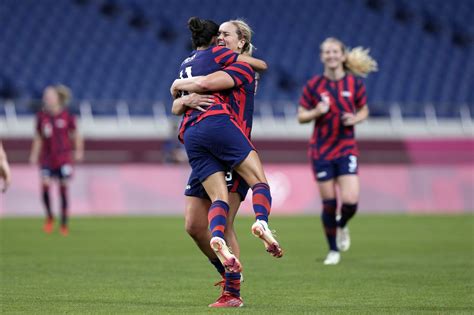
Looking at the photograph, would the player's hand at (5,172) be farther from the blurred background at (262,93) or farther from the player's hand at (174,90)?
the blurred background at (262,93)

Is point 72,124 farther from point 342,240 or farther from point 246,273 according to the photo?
point 246,273

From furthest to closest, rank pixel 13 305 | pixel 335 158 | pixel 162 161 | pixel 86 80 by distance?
pixel 86 80, pixel 162 161, pixel 335 158, pixel 13 305

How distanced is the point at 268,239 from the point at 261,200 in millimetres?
453

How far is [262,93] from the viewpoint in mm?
26422

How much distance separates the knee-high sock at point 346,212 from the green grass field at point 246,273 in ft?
1.32

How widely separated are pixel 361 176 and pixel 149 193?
416 centimetres

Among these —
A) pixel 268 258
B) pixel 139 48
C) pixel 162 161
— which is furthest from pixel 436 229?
pixel 139 48

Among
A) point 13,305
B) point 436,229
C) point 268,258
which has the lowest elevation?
point 436,229

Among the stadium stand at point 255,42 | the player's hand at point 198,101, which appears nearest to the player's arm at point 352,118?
the player's hand at point 198,101

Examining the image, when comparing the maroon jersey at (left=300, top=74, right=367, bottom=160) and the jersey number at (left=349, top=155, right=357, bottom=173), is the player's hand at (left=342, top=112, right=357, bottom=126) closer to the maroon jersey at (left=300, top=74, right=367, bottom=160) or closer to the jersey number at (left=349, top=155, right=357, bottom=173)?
the maroon jersey at (left=300, top=74, right=367, bottom=160)

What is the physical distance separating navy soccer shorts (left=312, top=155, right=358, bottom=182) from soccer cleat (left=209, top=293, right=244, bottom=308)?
175 inches

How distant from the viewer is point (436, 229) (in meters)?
16.9

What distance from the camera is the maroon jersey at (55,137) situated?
16.5 m

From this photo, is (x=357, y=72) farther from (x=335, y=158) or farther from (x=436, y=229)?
(x=436, y=229)
